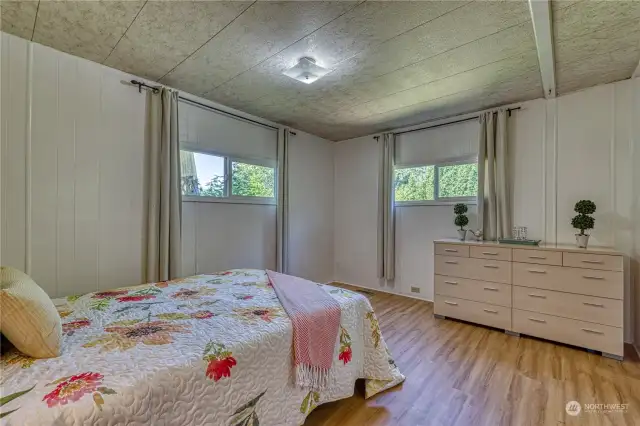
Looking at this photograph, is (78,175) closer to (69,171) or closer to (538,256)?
(69,171)

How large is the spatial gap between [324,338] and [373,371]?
58 centimetres

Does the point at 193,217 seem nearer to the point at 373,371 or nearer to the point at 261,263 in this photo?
the point at 261,263

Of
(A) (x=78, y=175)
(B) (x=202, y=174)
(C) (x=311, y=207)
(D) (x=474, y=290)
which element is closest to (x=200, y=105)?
(B) (x=202, y=174)

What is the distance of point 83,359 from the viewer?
3.52 ft

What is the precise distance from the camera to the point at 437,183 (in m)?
3.87

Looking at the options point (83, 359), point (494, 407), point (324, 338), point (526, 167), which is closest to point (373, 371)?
point (324, 338)

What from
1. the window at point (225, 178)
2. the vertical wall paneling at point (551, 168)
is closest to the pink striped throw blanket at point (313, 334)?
the window at point (225, 178)

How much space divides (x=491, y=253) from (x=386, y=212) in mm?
1542

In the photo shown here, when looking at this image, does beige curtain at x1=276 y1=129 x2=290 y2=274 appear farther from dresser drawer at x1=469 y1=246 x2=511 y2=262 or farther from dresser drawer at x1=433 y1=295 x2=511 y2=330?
dresser drawer at x1=469 y1=246 x2=511 y2=262

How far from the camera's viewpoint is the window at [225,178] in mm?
3086

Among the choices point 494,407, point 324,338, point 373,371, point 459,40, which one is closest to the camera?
point 324,338

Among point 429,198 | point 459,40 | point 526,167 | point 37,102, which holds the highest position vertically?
point 459,40

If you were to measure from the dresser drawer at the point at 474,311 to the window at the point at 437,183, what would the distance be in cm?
130

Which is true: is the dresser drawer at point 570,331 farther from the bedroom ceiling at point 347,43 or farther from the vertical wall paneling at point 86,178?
the vertical wall paneling at point 86,178
